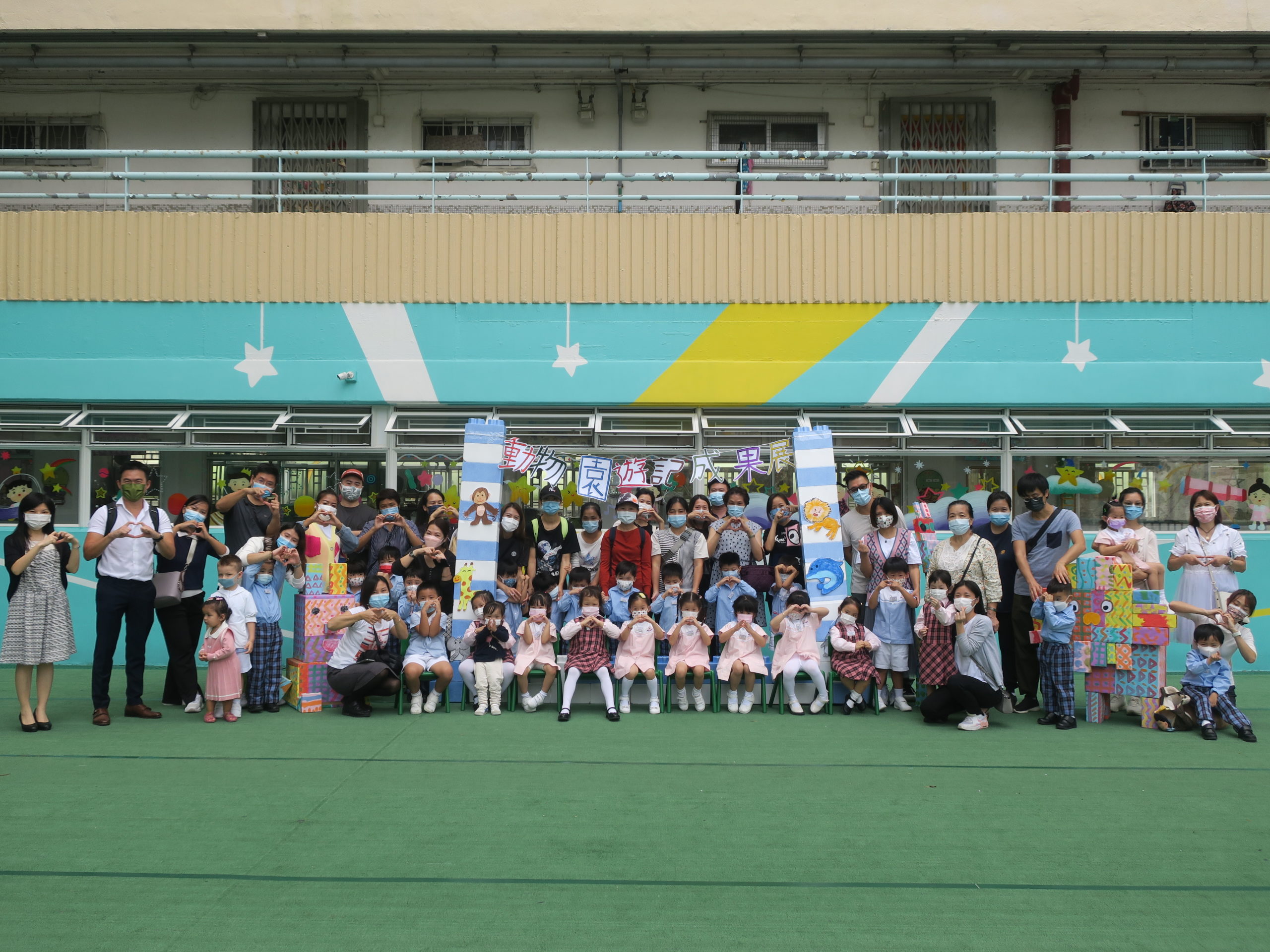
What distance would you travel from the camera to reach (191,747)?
696 cm

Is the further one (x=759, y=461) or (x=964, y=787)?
(x=759, y=461)

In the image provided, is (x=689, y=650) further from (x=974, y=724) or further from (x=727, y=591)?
(x=974, y=724)

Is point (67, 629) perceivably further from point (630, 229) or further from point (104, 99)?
point (104, 99)

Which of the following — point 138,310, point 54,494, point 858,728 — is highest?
point 138,310

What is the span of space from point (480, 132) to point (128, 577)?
24.0ft

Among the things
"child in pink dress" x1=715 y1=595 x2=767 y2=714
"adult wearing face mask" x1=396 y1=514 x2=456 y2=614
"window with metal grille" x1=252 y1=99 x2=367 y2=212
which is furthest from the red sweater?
"window with metal grille" x1=252 y1=99 x2=367 y2=212

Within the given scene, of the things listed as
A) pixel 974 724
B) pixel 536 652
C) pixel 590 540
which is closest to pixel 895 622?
pixel 974 724

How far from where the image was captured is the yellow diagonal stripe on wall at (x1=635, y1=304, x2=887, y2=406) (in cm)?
1070

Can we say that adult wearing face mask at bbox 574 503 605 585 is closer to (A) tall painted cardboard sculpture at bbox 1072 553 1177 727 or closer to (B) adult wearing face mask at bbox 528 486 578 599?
(B) adult wearing face mask at bbox 528 486 578 599

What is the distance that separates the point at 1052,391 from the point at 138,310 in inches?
375

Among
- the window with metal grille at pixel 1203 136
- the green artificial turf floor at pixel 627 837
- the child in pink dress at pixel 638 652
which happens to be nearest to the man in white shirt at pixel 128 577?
the green artificial turf floor at pixel 627 837

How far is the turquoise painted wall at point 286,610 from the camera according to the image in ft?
34.1

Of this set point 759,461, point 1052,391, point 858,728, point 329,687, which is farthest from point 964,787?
point 1052,391

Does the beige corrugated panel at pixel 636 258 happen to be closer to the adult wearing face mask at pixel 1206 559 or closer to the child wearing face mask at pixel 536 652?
the adult wearing face mask at pixel 1206 559
